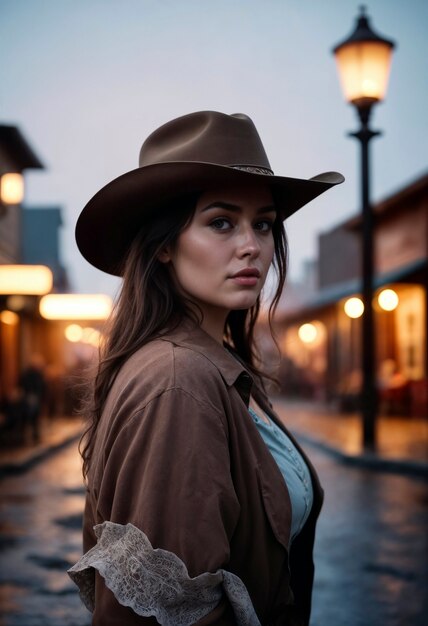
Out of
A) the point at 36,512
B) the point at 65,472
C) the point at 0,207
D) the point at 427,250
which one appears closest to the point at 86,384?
the point at 36,512

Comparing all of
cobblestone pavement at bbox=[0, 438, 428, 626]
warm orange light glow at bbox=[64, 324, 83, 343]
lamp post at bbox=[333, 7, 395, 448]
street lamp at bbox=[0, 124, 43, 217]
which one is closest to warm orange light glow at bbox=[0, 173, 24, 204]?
street lamp at bbox=[0, 124, 43, 217]

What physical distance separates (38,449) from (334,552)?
938 cm

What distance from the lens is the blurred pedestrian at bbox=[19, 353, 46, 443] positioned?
57.6ft

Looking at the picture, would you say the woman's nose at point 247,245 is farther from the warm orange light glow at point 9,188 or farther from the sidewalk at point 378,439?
the warm orange light glow at point 9,188

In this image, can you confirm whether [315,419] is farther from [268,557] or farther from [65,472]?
[268,557]

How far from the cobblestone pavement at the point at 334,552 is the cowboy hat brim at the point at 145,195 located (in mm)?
3379

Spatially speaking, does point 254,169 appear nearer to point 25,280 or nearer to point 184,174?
point 184,174

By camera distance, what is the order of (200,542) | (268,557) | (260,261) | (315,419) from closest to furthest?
1. (200,542)
2. (268,557)
3. (260,261)
4. (315,419)

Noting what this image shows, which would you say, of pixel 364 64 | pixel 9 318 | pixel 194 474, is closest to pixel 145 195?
pixel 194 474

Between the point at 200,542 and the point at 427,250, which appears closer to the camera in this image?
the point at 200,542

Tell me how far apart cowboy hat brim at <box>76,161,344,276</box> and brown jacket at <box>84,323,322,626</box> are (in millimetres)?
345

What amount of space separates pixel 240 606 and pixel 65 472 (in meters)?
11.4

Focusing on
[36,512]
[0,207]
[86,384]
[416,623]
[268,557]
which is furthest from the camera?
[0,207]

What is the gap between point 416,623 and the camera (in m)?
5.21
